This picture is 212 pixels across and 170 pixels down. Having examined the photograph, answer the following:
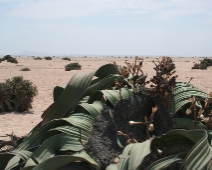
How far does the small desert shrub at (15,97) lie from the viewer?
19.7 ft

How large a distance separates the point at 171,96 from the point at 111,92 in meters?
0.24

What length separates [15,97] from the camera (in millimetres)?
6137

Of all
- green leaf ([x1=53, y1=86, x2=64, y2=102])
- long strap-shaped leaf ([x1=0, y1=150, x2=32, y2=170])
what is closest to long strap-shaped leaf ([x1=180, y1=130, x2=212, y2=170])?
long strap-shaped leaf ([x1=0, y1=150, x2=32, y2=170])

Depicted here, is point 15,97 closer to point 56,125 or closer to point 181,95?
point 56,125

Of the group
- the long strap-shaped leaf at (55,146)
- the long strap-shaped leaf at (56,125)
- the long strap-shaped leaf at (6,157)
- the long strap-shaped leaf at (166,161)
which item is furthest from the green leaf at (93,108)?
Result: the long strap-shaped leaf at (166,161)

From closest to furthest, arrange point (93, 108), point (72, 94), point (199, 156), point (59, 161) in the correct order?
point (199, 156)
point (59, 161)
point (93, 108)
point (72, 94)

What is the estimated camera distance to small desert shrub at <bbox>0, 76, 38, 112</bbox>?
599 centimetres

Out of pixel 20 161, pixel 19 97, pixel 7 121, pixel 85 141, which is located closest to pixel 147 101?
pixel 85 141

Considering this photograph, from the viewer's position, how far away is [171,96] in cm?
145

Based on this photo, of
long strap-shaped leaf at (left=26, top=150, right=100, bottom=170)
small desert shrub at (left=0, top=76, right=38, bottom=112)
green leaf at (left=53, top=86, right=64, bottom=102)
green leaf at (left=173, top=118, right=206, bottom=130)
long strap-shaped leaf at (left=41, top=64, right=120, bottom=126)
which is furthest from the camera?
small desert shrub at (left=0, top=76, right=38, bottom=112)

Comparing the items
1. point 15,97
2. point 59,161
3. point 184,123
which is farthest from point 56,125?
point 15,97

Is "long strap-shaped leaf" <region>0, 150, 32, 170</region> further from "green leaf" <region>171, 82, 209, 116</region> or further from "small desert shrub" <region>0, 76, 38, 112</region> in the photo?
"small desert shrub" <region>0, 76, 38, 112</region>

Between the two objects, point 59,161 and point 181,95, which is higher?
point 181,95

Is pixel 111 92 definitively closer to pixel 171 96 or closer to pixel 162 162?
pixel 171 96
